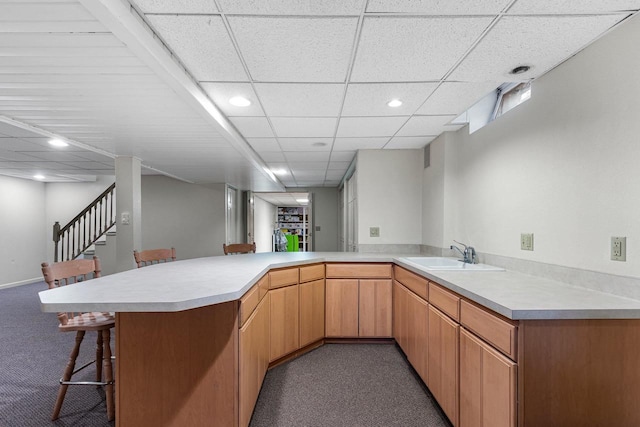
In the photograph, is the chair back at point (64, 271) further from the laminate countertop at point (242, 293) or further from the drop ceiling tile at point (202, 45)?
the drop ceiling tile at point (202, 45)

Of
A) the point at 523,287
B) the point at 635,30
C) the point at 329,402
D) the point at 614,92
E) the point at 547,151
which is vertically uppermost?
the point at 635,30

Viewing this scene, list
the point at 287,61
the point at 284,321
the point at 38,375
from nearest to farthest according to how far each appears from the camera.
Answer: the point at 287,61, the point at 38,375, the point at 284,321

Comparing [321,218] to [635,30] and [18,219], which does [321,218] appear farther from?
[635,30]

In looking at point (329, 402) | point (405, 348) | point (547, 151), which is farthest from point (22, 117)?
point (547, 151)

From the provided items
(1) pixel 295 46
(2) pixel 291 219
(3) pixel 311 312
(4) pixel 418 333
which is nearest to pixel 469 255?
(4) pixel 418 333

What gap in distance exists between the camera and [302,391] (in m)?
2.42

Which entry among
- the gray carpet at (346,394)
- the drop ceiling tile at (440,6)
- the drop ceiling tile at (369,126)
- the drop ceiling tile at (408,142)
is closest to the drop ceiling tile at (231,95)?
the drop ceiling tile at (369,126)

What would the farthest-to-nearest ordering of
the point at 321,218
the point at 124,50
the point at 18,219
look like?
the point at 321,218 < the point at 18,219 < the point at 124,50

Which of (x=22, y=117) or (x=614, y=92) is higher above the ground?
(x=22, y=117)

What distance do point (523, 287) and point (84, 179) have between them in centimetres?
842

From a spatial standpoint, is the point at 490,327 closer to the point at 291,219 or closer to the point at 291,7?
the point at 291,7

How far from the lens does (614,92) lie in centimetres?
157

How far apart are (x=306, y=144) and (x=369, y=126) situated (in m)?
0.99

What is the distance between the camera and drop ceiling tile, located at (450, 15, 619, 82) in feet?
5.05
